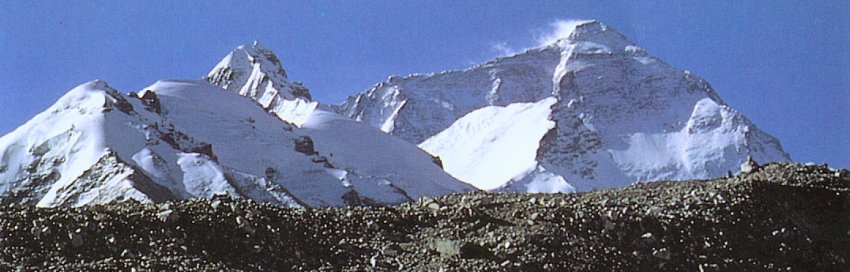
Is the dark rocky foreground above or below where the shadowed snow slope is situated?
below

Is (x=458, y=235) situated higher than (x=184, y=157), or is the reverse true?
(x=184, y=157)

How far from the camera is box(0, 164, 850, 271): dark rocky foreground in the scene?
1369cm

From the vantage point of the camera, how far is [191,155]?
10456cm

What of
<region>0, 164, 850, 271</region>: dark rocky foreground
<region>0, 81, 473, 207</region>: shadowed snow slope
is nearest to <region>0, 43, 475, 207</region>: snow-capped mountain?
<region>0, 81, 473, 207</region>: shadowed snow slope

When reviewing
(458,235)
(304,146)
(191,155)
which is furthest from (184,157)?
(458,235)

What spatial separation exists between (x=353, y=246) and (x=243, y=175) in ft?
306

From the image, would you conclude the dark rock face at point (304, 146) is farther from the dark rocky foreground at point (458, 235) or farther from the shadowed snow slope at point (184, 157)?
the dark rocky foreground at point (458, 235)

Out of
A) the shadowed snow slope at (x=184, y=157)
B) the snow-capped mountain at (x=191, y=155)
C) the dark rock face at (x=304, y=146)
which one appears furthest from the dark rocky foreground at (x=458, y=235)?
the dark rock face at (x=304, y=146)

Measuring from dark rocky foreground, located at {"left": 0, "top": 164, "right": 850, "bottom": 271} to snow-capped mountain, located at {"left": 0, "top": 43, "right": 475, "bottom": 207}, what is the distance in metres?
66.1

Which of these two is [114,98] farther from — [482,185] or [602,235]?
[602,235]

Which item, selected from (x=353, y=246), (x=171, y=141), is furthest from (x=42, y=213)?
(x=171, y=141)

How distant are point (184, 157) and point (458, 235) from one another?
90.8 meters

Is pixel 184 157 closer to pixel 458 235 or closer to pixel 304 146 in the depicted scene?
pixel 304 146

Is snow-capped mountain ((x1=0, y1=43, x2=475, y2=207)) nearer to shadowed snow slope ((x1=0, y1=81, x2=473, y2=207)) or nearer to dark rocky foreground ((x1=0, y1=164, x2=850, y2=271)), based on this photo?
shadowed snow slope ((x1=0, y1=81, x2=473, y2=207))
